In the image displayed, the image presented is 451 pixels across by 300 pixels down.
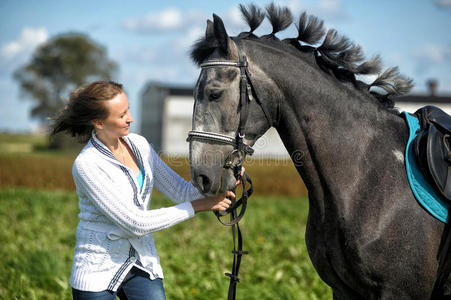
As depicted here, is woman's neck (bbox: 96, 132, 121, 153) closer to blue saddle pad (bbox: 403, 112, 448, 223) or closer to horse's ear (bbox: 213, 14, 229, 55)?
horse's ear (bbox: 213, 14, 229, 55)

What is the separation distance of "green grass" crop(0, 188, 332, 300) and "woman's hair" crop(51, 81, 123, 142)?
2712mm

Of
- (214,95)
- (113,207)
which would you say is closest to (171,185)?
(113,207)

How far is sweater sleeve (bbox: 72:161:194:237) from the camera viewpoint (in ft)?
8.20

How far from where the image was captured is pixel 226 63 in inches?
98.2

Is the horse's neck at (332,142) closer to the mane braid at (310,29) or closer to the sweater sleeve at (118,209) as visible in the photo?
the mane braid at (310,29)

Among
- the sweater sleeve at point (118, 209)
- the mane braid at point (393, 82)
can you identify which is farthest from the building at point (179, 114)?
the sweater sleeve at point (118, 209)

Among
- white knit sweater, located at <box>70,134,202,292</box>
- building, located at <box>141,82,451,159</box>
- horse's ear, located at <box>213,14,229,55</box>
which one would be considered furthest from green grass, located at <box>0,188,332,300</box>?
building, located at <box>141,82,451,159</box>

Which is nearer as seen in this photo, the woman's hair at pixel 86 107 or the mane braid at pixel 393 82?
the woman's hair at pixel 86 107

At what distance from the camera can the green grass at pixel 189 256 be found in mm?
5004

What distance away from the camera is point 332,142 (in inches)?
103

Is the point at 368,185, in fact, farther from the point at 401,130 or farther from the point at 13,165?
the point at 13,165

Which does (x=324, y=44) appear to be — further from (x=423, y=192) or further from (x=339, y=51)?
(x=423, y=192)

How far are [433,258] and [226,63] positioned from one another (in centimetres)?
164

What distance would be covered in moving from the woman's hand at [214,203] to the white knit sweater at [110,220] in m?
0.06
